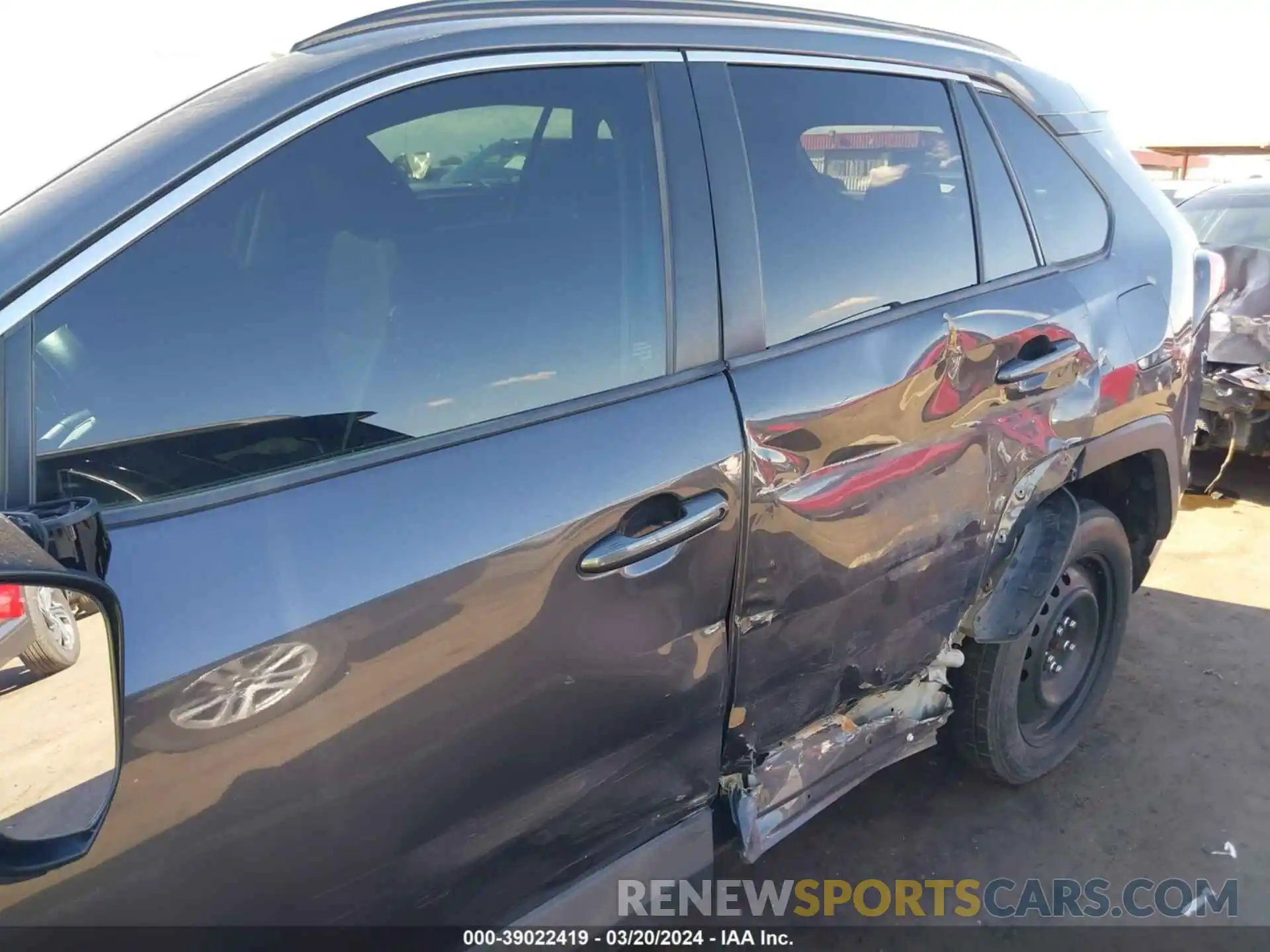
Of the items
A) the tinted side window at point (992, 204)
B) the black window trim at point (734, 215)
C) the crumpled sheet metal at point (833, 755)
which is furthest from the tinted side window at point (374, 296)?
the tinted side window at point (992, 204)

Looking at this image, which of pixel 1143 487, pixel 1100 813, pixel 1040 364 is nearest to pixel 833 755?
pixel 1040 364

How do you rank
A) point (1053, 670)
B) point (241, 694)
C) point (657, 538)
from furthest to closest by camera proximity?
point (1053, 670) < point (657, 538) < point (241, 694)

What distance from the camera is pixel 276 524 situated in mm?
1242

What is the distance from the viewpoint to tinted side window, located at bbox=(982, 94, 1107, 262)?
2.48 m

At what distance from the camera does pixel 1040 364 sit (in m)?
2.29

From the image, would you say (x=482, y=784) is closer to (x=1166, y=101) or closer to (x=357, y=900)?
(x=357, y=900)

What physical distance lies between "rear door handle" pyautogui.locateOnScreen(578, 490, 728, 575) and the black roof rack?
0.94 meters

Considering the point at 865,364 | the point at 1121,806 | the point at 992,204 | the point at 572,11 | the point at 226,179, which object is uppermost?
the point at 572,11

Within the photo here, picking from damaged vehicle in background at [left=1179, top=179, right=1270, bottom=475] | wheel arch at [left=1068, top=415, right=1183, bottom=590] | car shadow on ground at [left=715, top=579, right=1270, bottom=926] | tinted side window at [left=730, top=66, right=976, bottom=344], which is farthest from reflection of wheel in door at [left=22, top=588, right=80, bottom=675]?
damaged vehicle in background at [left=1179, top=179, right=1270, bottom=475]

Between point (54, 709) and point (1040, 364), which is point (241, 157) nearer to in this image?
point (54, 709)

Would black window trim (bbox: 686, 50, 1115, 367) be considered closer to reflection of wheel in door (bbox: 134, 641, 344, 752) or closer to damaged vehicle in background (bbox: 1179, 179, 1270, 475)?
reflection of wheel in door (bbox: 134, 641, 344, 752)

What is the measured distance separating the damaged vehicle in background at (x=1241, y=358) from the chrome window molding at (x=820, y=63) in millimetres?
3349

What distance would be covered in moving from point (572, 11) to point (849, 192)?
2.43 ft

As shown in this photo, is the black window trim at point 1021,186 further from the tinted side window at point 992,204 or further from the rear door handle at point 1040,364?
the rear door handle at point 1040,364
